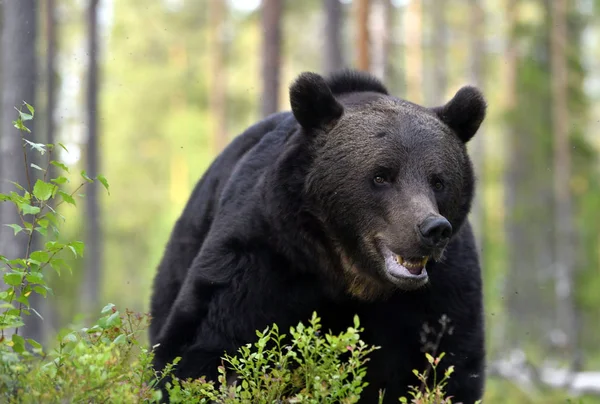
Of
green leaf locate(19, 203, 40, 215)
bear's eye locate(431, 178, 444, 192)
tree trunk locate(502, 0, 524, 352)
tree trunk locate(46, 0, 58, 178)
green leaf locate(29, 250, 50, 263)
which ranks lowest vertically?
tree trunk locate(502, 0, 524, 352)

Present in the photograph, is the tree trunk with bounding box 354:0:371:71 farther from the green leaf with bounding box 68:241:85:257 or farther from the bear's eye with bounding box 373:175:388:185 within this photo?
the green leaf with bounding box 68:241:85:257

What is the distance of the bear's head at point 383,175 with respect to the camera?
4.81 metres

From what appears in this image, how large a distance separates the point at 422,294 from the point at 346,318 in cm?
45

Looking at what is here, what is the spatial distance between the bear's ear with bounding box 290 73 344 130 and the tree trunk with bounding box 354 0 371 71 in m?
13.4

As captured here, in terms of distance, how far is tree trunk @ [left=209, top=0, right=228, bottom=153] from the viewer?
112 ft

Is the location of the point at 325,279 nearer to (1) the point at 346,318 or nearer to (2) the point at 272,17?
(1) the point at 346,318

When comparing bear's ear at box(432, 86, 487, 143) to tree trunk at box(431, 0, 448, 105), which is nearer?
bear's ear at box(432, 86, 487, 143)

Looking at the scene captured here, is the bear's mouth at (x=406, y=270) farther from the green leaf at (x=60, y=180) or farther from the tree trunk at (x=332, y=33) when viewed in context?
the tree trunk at (x=332, y=33)

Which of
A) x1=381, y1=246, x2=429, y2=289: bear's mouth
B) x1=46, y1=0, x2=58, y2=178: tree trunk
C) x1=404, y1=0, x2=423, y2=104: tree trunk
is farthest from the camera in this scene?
x1=404, y1=0, x2=423, y2=104: tree trunk

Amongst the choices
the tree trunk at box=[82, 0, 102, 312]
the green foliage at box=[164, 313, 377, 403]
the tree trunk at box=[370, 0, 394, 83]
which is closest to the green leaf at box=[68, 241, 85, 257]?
the green foliage at box=[164, 313, 377, 403]

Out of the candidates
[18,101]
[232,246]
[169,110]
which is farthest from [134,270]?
[232,246]

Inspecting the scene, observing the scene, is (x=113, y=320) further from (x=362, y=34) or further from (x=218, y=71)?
(x=218, y=71)

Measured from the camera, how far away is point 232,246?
5176mm

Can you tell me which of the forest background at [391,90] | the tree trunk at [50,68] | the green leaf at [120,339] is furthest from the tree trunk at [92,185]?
the green leaf at [120,339]
